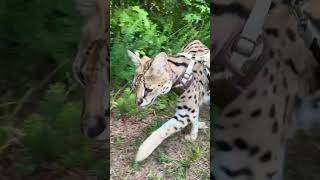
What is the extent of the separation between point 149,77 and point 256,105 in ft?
0.95

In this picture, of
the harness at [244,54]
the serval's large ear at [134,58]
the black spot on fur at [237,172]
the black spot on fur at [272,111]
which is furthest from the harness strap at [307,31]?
the serval's large ear at [134,58]

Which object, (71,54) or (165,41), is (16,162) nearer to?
(71,54)

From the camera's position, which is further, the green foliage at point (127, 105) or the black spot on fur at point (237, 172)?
the green foliage at point (127, 105)

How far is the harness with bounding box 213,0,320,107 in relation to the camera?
3.58 ft

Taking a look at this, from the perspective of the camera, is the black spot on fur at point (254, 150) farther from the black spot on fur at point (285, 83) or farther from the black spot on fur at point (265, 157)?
the black spot on fur at point (285, 83)

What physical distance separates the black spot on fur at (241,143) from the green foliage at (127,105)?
0.90 ft

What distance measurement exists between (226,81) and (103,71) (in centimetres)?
23

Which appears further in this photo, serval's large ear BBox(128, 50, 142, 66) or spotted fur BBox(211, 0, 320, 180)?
serval's large ear BBox(128, 50, 142, 66)

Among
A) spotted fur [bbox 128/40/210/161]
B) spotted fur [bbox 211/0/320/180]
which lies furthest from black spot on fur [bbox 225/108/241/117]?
spotted fur [bbox 128/40/210/161]

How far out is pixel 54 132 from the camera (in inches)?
42.9

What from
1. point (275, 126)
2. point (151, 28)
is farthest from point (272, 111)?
point (151, 28)

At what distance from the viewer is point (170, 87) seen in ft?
4.36

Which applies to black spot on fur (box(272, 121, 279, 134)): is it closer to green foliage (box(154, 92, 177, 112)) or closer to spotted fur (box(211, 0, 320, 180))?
spotted fur (box(211, 0, 320, 180))

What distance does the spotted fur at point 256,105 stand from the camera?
1093 mm
